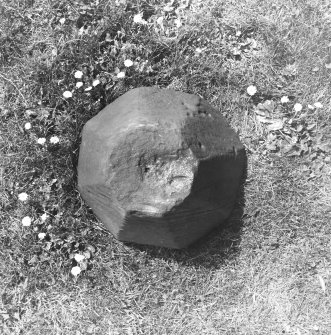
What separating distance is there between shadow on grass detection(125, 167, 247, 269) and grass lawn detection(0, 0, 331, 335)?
0.03 ft

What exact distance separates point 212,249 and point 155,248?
433 mm

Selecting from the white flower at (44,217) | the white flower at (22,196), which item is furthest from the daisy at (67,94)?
the white flower at (44,217)

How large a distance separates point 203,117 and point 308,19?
4.63 ft

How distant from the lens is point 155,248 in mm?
3619

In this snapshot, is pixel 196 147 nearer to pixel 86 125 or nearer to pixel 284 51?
pixel 86 125

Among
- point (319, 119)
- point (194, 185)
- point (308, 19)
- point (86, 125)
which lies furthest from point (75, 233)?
point (308, 19)

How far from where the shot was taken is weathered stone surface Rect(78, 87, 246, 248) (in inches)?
120

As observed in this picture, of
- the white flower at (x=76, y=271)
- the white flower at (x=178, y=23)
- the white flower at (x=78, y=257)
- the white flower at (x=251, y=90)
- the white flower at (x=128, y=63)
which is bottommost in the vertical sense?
the white flower at (x=76, y=271)

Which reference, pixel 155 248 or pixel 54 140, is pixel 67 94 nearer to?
pixel 54 140

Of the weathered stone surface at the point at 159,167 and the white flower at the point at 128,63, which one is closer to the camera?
the weathered stone surface at the point at 159,167

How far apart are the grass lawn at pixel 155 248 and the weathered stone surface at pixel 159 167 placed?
0.80 ft

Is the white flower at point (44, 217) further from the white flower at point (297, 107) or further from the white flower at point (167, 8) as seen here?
the white flower at point (297, 107)

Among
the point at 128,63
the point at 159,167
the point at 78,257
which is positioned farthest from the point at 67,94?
the point at 78,257

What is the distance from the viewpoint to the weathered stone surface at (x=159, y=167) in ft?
9.96
